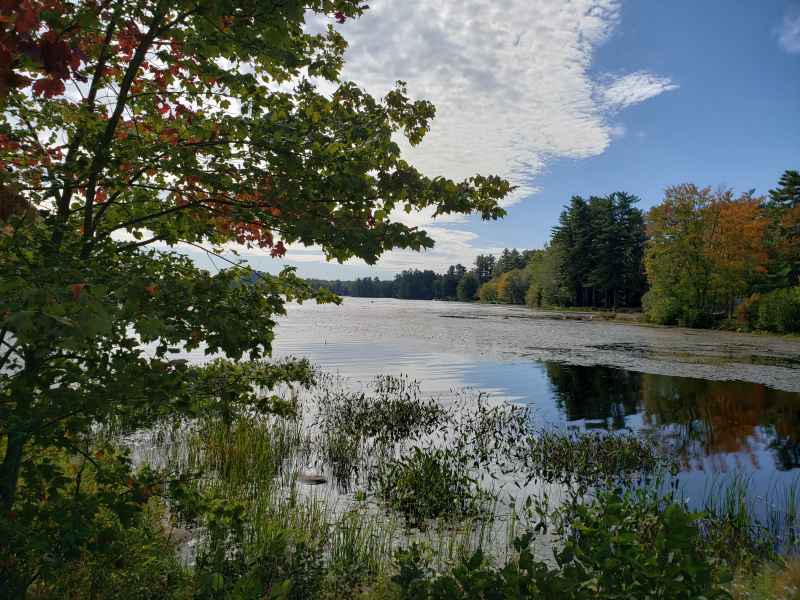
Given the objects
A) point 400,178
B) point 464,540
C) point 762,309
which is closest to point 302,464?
point 464,540

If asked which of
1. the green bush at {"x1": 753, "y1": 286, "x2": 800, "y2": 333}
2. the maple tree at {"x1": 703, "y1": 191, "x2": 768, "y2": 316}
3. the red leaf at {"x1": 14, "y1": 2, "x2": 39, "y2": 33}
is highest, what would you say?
the maple tree at {"x1": 703, "y1": 191, "x2": 768, "y2": 316}

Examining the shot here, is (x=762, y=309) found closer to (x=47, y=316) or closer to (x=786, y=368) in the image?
(x=786, y=368)

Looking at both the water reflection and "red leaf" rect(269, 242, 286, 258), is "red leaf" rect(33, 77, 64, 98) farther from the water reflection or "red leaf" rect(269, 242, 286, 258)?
the water reflection

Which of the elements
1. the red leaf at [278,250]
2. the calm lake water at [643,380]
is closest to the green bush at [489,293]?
the calm lake water at [643,380]

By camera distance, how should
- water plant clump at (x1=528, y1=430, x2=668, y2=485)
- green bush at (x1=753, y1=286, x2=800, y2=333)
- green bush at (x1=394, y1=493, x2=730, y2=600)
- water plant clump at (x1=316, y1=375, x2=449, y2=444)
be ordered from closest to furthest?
green bush at (x1=394, y1=493, x2=730, y2=600) < water plant clump at (x1=528, y1=430, x2=668, y2=485) < water plant clump at (x1=316, y1=375, x2=449, y2=444) < green bush at (x1=753, y1=286, x2=800, y2=333)

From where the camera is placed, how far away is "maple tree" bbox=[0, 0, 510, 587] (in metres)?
3.07

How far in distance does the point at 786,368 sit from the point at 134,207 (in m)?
26.5

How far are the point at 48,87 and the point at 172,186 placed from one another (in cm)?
147

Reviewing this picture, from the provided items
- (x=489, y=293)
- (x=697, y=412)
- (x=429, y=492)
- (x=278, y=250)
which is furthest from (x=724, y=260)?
(x=489, y=293)

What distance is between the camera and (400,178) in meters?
3.87

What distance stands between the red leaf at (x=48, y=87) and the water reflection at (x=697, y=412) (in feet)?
37.5

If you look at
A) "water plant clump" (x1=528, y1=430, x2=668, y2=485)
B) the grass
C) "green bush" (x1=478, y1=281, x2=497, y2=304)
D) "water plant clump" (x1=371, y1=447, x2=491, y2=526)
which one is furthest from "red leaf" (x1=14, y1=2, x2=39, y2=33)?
"green bush" (x1=478, y1=281, x2=497, y2=304)

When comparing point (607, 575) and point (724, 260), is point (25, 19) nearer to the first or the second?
point (607, 575)

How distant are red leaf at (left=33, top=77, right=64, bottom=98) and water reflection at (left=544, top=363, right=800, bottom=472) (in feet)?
37.5
